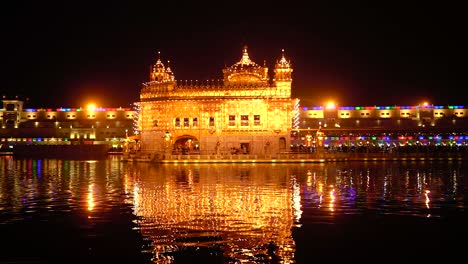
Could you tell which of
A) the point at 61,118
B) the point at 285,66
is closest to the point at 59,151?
the point at 61,118

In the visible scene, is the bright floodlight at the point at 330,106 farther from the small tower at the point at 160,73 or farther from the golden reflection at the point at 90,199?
the golden reflection at the point at 90,199

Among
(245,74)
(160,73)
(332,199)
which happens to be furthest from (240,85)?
(332,199)

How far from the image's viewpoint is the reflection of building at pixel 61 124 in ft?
324

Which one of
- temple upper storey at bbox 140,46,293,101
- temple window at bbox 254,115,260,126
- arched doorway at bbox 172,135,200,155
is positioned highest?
temple upper storey at bbox 140,46,293,101

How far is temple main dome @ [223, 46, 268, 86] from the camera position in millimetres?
63000

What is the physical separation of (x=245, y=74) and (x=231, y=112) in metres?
4.29

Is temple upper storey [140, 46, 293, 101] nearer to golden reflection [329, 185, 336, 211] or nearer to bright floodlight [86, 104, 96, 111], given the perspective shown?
golden reflection [329, 185, 336, 211]

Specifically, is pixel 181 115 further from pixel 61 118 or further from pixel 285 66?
pixel 61 118

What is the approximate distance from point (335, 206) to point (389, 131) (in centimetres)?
6068

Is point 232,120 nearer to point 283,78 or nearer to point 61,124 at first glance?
point 283,78

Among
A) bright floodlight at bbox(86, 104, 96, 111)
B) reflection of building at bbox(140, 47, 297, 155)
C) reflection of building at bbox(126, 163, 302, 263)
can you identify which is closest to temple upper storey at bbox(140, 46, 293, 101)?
reflection of building at bbox(140, 47, 297, 155)

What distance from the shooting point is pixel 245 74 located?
208ft

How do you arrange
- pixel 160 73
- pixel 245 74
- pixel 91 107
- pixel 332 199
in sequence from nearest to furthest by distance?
1. pixel 332 199
2. pixel 245 74
3. pixel 160 73
4. pixel 91 107

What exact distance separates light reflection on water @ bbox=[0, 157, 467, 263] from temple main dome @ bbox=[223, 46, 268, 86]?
28200mm
